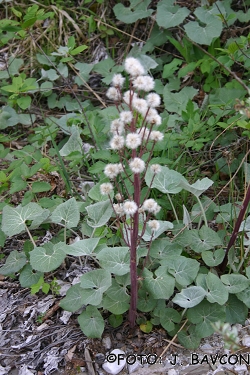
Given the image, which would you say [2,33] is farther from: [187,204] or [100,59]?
[187,204]

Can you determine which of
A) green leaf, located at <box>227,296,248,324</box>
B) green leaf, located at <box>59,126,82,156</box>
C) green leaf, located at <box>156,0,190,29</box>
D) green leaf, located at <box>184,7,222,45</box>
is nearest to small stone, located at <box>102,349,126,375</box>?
green leaf, located at <box>227,296,248,324</box>

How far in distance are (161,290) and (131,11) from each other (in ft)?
7.05

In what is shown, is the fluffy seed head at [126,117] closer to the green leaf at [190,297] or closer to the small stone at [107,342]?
the green leaf at [190,297]

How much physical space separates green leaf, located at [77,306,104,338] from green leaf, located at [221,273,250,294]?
18.5 inches

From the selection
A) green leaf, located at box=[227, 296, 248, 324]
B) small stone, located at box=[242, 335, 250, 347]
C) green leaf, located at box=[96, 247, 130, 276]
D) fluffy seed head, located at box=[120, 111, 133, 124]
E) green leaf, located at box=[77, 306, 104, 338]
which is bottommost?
small stone, located at box=[242, 335, 250, 347]

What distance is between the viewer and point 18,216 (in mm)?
1804

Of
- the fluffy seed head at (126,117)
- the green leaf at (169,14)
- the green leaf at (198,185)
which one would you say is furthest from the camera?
the green leaf at (169,14)

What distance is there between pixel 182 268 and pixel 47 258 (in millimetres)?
506

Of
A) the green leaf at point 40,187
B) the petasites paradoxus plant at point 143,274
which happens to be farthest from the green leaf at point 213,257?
the green leaf at point 40,187

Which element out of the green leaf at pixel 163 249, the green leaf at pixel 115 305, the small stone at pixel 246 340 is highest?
the green leaf at pixel 163 249

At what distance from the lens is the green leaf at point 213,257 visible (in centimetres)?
169

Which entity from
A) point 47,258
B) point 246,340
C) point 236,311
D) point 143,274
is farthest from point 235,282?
point 47,258

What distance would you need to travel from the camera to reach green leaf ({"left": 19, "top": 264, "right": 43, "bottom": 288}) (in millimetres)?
1757

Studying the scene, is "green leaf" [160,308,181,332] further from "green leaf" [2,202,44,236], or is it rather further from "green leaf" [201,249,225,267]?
"green leaf" [2,202,44,236]
